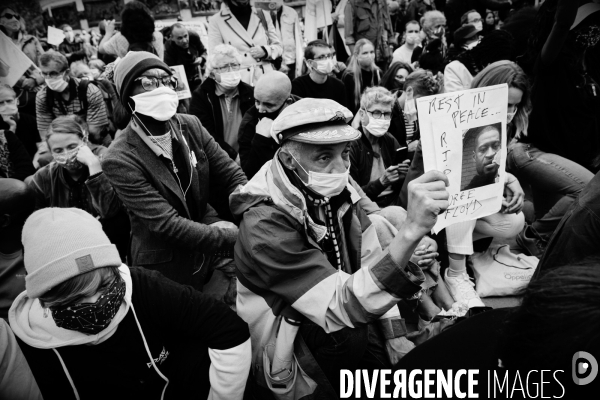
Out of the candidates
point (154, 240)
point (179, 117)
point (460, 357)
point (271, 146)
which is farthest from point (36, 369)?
point (271, 146)

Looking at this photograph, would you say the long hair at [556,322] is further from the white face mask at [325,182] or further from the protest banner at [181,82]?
the protest banner at [181,82]

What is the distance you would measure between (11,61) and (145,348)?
3561 mm

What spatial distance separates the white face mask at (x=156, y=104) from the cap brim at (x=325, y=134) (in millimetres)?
1088

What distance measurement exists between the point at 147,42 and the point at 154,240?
3.14m

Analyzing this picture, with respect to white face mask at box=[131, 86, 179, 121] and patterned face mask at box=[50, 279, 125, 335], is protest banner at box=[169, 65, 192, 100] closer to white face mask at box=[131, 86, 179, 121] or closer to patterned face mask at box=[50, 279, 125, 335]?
white face mask at box=[131, 86, 179, 121]

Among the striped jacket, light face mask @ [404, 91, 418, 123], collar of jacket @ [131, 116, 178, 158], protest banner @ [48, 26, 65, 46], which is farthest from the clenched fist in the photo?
protest banner @ [48, 26, 65, 46]

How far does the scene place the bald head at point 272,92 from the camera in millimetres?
4070

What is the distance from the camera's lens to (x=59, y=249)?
5.55 ft

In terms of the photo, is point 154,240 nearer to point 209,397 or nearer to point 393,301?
point 209,397

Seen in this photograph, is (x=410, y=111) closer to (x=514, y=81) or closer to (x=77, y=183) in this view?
(x=514, y=81)

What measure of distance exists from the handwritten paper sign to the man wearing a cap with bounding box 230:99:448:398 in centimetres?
34

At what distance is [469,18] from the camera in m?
7.13

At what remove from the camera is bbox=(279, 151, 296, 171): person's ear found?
2137 mm

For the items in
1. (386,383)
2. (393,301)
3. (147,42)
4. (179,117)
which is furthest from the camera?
(147,42)
